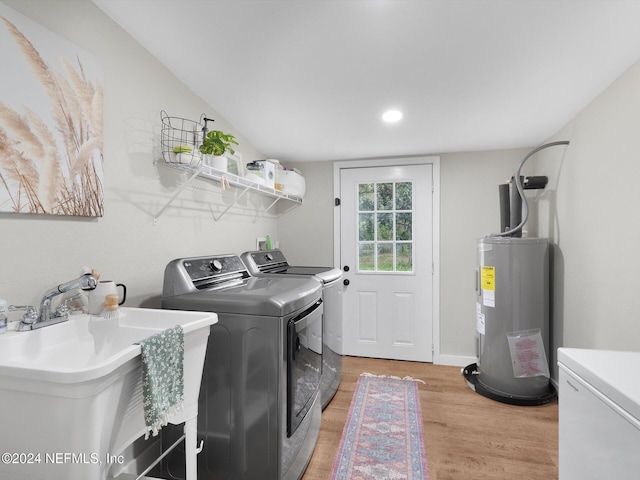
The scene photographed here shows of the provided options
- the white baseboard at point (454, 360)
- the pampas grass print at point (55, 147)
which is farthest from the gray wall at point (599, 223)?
the pampas grass print at point (55, 147)

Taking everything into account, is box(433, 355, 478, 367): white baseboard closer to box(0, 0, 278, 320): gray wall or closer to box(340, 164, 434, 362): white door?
box(340, 164, 434, 362): white door

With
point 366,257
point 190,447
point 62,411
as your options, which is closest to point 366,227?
point 366,257

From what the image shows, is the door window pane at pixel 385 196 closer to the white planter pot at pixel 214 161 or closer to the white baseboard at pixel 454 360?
the white baseboard at pixel 454 360

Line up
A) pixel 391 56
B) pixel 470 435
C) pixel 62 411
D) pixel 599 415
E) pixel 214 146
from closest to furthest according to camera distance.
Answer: pixel 62 411 < pixel 599 415 < pixel 391 56 < pixel 214 146 < pixel 470 435

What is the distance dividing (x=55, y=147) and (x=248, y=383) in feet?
3.90

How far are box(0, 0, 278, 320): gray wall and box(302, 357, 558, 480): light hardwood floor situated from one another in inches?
56.2

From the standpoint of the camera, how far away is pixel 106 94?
1.47 meters

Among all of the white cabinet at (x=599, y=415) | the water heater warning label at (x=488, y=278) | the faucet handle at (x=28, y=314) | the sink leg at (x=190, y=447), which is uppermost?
the faucet handle at (x=28, y=314)

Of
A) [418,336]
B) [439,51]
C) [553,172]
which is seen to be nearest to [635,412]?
[439,51]

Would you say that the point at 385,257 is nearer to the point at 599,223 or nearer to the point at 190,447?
the point at 599,223

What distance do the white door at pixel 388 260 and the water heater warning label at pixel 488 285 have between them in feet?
2.18

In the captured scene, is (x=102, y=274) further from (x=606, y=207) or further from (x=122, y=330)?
(x=606, y=207)

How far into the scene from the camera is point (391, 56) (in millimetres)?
1665

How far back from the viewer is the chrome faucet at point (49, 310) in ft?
3.33
